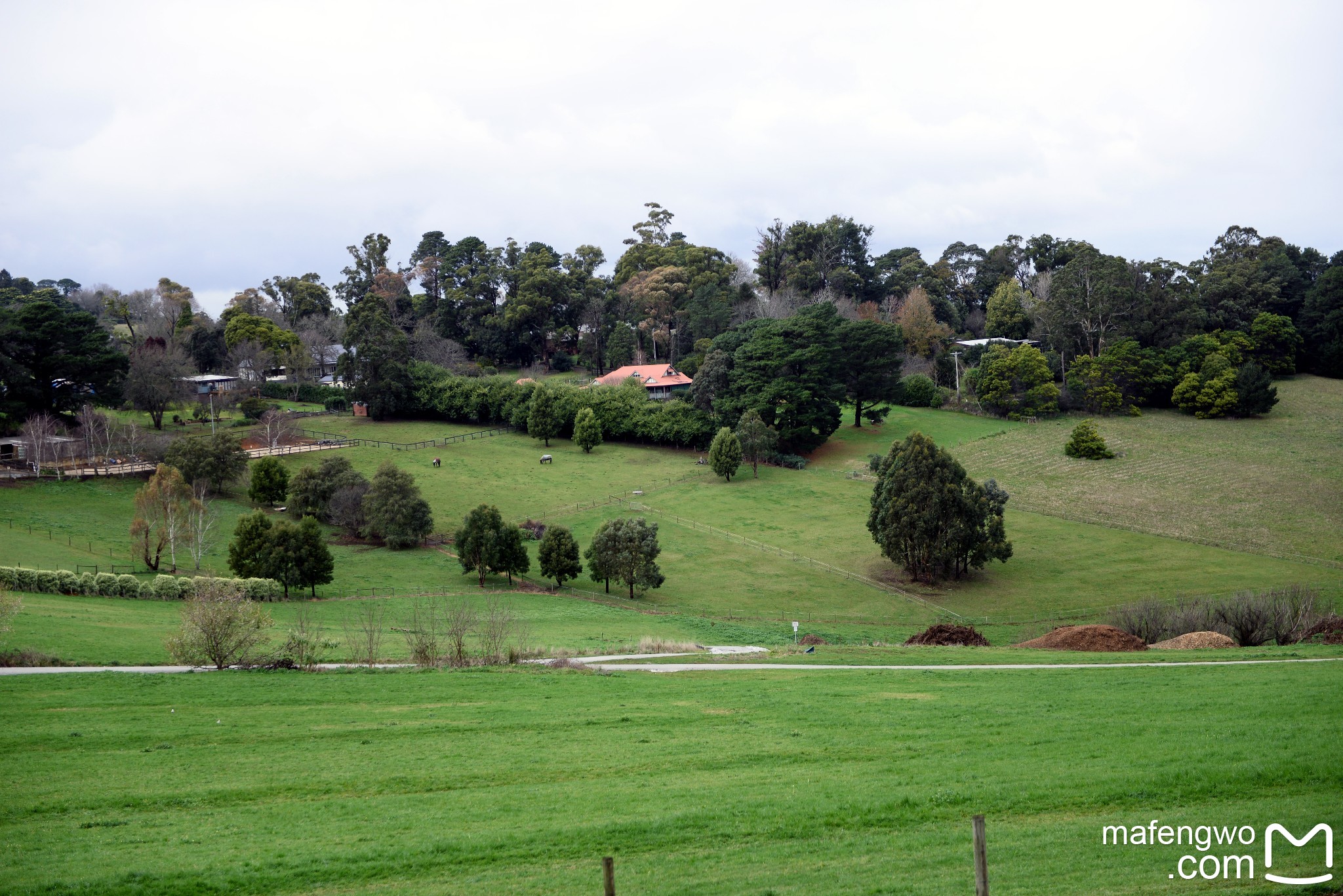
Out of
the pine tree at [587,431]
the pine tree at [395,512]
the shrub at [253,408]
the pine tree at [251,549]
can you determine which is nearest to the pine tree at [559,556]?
the pine tree at [395,512]

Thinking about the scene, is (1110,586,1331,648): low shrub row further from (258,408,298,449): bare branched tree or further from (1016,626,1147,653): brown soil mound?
(258,408,298,449): bare branched tree

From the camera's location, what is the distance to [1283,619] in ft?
104

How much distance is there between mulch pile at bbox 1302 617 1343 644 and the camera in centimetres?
2877

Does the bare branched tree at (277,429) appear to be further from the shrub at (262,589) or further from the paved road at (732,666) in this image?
the paved road at (732,666)

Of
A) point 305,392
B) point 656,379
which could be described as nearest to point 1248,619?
point 656,379

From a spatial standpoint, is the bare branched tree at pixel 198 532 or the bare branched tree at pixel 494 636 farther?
the bare branched tree at pixel 198 532

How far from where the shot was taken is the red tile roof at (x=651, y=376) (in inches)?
3725

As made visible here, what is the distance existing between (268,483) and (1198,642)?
5170 cm

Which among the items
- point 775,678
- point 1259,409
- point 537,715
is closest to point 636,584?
point 775,678

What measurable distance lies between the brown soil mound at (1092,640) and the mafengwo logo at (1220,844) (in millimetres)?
18204

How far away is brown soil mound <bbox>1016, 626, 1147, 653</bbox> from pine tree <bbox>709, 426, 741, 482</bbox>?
38.7 metres

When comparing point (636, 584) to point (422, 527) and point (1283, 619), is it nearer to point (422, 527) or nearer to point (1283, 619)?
point (422, 527)

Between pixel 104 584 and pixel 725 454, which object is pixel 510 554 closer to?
pixel 104 584

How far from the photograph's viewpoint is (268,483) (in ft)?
194
